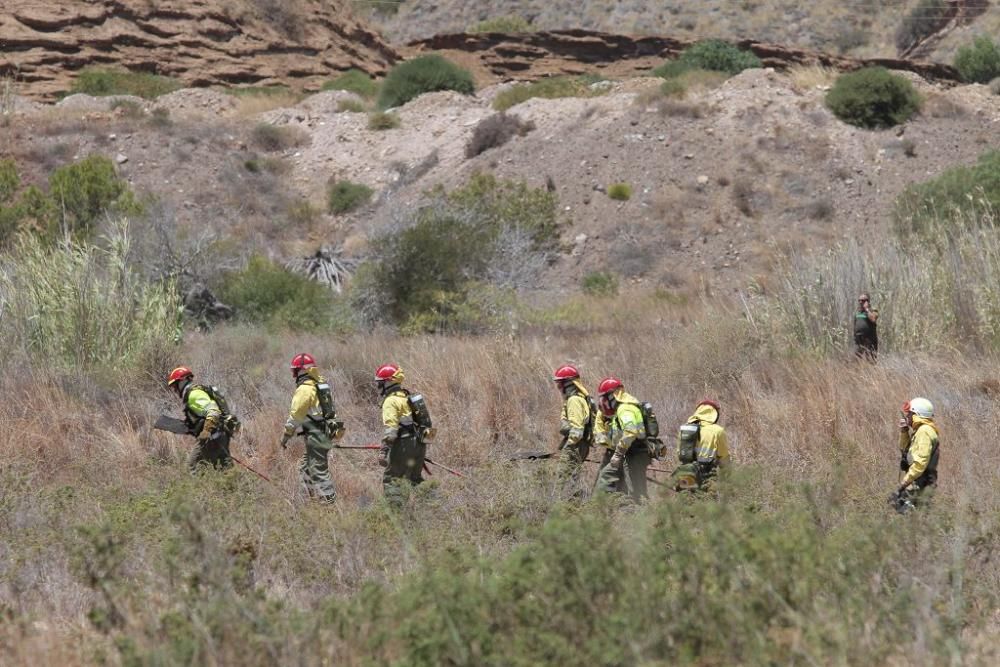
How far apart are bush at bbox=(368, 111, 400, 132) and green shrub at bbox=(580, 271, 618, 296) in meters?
13.5

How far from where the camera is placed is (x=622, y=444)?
9500mm

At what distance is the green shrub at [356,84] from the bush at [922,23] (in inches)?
1053

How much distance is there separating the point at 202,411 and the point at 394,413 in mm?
1693

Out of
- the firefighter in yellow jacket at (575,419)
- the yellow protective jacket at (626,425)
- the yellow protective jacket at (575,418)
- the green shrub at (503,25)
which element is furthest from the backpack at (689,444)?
the green shrub at (503,25)

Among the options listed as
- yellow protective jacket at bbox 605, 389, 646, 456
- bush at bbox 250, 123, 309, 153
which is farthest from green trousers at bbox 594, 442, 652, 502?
bush at bbox 250, 123, 309, 153

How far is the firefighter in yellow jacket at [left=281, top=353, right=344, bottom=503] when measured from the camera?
10.8 m

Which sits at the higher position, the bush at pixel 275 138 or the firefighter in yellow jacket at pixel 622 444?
the firefighter in yellow jacket at pixel 622 444

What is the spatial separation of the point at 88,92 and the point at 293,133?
8273 millimetres

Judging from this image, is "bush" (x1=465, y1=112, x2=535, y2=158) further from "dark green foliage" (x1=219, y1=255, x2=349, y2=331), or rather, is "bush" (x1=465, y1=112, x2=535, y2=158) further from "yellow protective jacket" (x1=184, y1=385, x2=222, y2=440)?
"yellow protective jacket" (x1=184, y1=385, x2=222, y2=440)

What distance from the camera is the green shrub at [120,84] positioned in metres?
42.1

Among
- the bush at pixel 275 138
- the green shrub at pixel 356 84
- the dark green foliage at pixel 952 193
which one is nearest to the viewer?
the dark green foliage at pixel 952 193

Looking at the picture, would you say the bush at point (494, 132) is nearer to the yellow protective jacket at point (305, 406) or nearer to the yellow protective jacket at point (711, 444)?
the yellow protective jacket at point (305, 406)

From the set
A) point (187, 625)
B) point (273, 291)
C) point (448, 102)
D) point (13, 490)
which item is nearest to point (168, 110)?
point (448, 102)

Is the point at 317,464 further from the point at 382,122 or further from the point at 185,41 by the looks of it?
the point at 185,41
